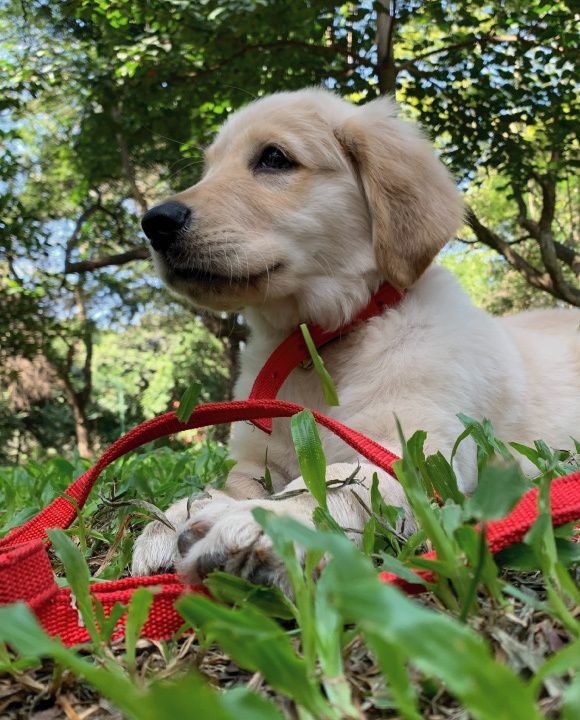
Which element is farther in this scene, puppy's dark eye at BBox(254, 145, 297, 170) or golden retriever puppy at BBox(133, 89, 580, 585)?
puppy's dark eye at BBox(254, 145, 297, 170)

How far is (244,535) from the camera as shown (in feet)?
3.94

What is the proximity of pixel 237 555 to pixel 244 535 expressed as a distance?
37mm

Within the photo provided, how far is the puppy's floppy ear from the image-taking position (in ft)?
8.13

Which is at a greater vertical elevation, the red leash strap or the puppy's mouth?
the puppy's mouth

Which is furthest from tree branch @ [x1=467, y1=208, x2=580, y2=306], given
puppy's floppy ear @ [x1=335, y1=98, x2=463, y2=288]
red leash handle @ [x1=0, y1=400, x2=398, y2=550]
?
red leash handle @ [x1=0, y1=400, x2=398, y2=550]

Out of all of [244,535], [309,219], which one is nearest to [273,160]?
[309,219]

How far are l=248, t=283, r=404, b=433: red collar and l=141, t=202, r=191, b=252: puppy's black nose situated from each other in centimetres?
57

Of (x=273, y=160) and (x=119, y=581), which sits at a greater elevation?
(x=273, y=160)

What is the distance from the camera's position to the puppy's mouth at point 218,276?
96.7 inches

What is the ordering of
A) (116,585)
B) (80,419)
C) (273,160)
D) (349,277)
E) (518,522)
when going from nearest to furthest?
(518,522)
(116,585)
(349,277)
(273,160)
(80,419)

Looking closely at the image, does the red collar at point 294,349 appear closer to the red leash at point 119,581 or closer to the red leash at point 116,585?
the red leash at point 119,581

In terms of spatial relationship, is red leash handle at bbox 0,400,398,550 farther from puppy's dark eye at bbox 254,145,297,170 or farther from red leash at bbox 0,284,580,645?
puppy's dark eye at bbox 254,145,297,170

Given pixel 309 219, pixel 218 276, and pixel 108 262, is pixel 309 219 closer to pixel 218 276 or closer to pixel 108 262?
pixel 218 276

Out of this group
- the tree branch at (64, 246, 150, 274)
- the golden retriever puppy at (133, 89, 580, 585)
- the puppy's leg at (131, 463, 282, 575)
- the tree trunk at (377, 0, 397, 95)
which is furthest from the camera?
the tree branch at (64, 246, 150, 274)
